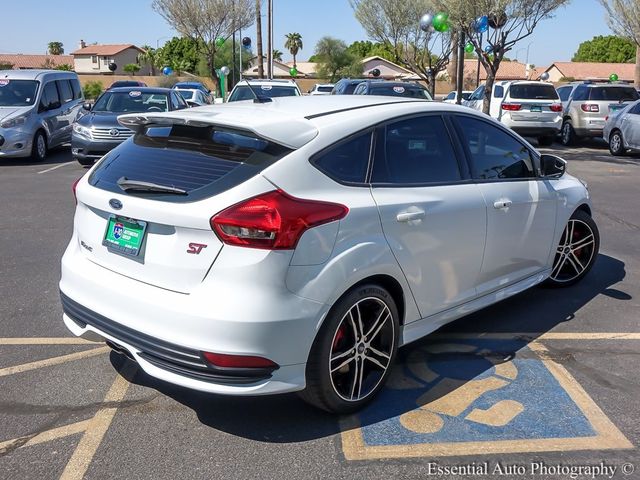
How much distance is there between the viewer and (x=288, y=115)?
3.46 meters

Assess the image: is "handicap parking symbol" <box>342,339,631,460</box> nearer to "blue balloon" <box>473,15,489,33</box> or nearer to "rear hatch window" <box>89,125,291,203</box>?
"rear hatch window" <box>89,125,291,203</box>

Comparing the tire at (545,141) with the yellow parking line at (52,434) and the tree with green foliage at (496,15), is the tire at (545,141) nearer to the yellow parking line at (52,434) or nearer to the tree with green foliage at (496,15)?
the tree with green foliage at (496,15)

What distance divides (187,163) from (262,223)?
2.05ft

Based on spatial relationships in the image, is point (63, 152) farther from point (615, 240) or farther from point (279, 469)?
point (279, 469)

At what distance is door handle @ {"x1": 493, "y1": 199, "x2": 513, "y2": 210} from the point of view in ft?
13.7

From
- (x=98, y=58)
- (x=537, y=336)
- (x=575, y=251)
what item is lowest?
(x=537, y=336)

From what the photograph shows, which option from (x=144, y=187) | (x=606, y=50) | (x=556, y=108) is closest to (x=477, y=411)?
(x=144, y=187)

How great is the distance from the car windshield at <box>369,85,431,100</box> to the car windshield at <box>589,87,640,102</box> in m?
6.18

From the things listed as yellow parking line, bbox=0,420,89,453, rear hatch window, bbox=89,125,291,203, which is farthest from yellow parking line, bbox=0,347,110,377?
rear hatch window, bbox=89,125,291,203

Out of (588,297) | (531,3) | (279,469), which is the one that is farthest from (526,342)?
(531,3)

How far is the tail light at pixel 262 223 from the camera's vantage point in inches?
113

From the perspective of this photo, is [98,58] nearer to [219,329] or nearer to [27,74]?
[27,74]

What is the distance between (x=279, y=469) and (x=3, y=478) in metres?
1.23

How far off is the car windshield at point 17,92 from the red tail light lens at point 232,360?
12473 millimetres
